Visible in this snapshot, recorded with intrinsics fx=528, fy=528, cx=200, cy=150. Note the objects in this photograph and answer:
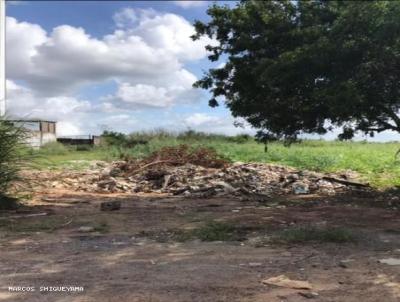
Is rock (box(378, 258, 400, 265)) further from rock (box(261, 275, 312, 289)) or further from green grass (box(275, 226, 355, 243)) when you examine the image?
rock (box(261, 275, 312, 289))

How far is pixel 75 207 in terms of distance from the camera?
1180 cm

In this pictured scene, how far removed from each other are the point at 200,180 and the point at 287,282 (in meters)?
11.1

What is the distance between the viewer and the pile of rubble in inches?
583

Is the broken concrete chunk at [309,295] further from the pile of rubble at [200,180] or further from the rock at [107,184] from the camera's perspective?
the rock at [107,184]

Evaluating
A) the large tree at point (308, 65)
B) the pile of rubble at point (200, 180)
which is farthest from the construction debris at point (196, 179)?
the large tree at point (308, 65)

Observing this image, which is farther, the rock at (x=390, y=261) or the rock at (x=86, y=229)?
the rock at (x=86, y=229)

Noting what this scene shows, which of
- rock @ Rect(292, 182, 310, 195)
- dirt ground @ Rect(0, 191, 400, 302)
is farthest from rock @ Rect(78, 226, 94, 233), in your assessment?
rock @ Rect(292, 182, 310, 195)

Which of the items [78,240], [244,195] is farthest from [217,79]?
[78,240]

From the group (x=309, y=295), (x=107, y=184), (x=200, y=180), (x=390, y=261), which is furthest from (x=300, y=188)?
(x=309, y=295)

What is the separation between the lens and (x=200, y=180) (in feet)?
53.2

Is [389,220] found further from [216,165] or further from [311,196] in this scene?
[216,165]

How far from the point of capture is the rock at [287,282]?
199 inches

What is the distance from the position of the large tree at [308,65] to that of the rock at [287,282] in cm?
649

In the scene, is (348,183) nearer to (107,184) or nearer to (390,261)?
(107,184)
